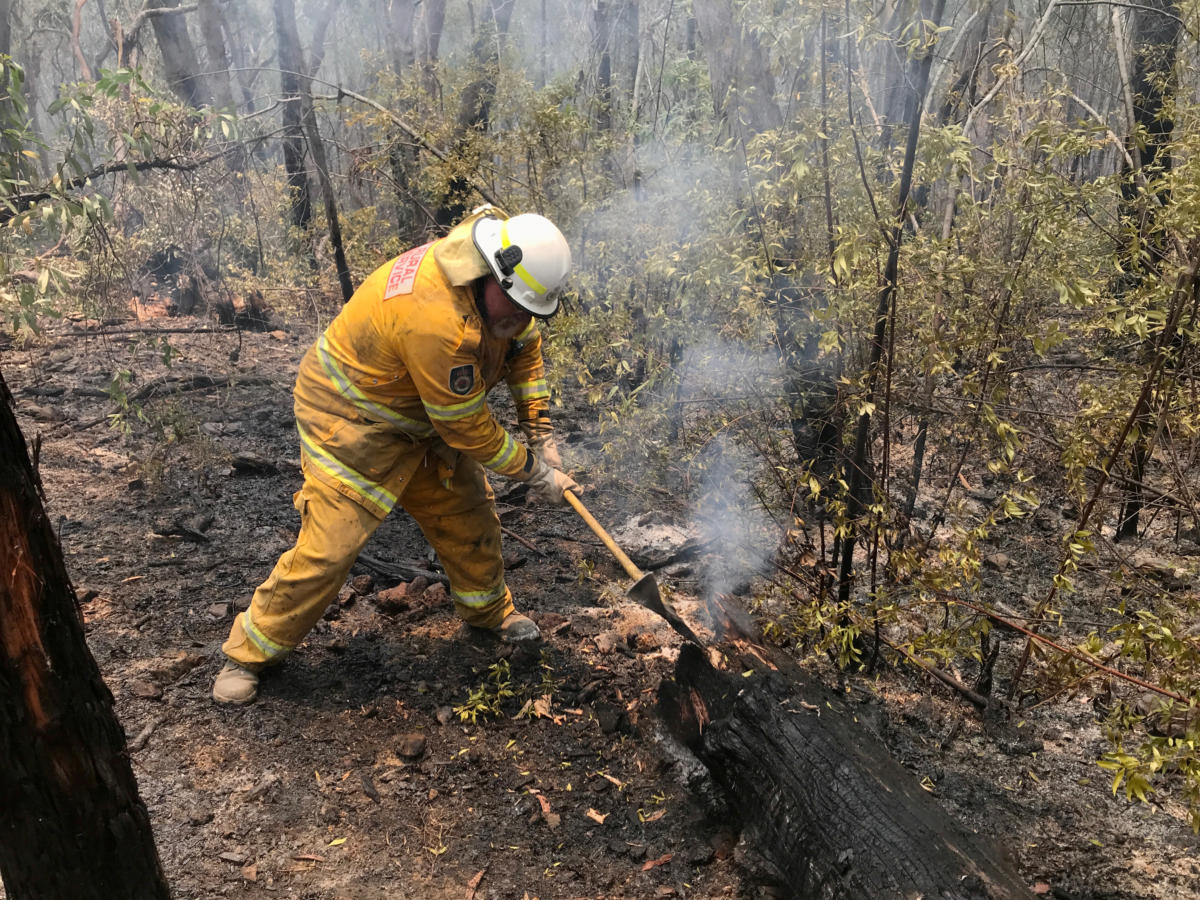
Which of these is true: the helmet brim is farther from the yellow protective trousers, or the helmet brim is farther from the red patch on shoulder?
the yellow protective trousers

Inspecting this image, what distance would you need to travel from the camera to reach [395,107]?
7840mm

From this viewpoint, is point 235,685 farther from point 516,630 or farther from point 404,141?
point 404,141

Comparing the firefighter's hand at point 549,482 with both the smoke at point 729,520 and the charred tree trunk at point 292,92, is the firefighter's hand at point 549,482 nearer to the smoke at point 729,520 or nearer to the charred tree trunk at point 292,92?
the smoke at point 729,520

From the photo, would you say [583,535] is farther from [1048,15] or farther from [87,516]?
[1048,15]

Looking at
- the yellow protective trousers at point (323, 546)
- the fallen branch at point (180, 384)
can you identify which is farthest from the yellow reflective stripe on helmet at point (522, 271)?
the fallen branch at point (180, 384)

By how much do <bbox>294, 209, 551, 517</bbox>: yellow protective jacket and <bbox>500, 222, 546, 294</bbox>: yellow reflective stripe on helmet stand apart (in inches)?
4.8

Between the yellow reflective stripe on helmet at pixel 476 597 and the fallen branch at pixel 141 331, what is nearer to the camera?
the yellow reflective stripe on helmet at pixel 476 597

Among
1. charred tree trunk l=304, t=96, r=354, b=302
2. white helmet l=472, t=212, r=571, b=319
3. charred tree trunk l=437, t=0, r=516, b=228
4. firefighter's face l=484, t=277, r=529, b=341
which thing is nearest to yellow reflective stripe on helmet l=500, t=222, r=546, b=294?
white helmet l=472, t=212, r=571, b=319

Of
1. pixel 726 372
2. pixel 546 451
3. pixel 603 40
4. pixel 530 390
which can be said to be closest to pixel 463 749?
pixel 546 451

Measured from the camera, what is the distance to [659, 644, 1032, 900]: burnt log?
Answer: 2.11 m

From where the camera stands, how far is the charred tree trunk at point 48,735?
1.64 meters

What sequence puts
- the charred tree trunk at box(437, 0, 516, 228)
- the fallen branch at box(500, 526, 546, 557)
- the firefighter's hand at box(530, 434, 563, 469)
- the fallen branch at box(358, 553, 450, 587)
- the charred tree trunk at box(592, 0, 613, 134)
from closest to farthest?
the firefighter's hand at box(530, 434, 563, 469)
the fallen branch at box(358, 553, 450, 587)
the fallen branch at box(500, 526, 546, 557)
the charred tree trunk at box(437, 0, 516, 228)
the charred tree trunk at box(592, 0, 613, 134)

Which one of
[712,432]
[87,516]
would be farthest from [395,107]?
[712,432]

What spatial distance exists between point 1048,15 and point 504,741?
14.3ft
